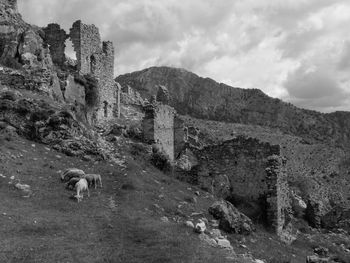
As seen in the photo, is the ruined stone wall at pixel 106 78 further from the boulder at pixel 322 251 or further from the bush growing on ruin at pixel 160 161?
the boulder at pixel 322 251

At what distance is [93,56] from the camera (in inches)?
1626

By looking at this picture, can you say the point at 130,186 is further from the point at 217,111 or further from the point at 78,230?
the point at 217,111

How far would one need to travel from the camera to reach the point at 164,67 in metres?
181

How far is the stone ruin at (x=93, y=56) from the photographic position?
4050 centimetres

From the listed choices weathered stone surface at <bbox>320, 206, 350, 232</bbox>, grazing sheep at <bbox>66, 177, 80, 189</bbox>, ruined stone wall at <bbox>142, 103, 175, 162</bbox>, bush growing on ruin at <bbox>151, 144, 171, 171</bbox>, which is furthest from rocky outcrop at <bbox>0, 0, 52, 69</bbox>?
weathered stone surface at <bbox>320, 206, 350, 232</bbox>

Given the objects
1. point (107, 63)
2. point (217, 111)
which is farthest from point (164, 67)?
point (107, 63)

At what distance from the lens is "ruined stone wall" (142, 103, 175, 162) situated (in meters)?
32.8

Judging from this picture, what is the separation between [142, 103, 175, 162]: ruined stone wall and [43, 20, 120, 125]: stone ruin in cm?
688

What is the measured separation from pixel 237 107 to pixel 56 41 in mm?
112249

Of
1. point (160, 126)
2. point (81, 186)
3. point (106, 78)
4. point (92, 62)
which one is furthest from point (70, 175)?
point (106, 78)

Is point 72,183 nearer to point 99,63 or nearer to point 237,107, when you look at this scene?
point 99,63

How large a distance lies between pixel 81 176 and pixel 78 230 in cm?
563

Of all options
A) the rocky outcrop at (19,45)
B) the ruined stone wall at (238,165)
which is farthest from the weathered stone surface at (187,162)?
the rocky outcrop at (19,45)

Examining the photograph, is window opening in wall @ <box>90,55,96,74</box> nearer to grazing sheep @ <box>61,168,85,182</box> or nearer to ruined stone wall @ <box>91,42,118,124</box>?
ruined stone wall @ <box>91,42,118,124</box>
